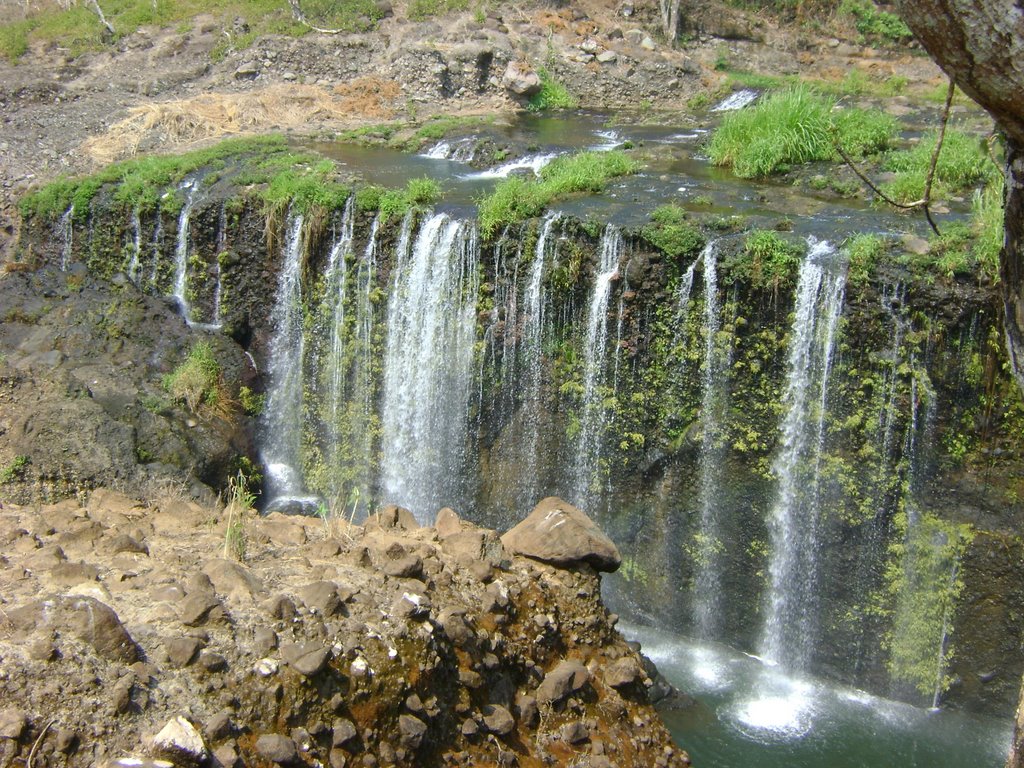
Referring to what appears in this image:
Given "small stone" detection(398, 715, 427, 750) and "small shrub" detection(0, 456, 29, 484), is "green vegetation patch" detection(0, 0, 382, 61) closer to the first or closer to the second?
"small shrub" detection(0, 456, 29, 484)

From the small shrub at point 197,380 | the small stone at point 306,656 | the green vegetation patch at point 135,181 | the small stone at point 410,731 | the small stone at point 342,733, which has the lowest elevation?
the small stone at point 410,731

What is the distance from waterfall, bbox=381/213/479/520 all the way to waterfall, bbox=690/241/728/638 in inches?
107

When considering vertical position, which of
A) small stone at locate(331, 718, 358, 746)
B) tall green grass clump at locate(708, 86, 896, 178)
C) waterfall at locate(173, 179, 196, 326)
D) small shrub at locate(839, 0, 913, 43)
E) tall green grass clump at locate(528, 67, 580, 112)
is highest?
small shrub at locate(839, 0, 913, 43)

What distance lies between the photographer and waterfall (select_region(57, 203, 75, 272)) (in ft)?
43.0

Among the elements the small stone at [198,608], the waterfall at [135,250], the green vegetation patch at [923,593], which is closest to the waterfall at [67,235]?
the waterfall at [135,250]

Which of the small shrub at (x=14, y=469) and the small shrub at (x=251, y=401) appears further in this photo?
the small shrub at (x=251, y=401)

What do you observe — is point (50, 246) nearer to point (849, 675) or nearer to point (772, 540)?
point (772, 540)

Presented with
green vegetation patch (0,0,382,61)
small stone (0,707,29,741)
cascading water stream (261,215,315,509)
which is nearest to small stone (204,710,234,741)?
small stone (0,707,29,741)

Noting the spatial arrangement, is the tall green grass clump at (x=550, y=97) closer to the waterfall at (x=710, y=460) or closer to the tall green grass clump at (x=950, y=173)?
the tall green grass clump at (x=950, y=173)

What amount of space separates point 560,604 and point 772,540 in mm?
4005

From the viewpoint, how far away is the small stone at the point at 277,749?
413 cm

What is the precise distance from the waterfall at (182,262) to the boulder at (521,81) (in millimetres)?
8475

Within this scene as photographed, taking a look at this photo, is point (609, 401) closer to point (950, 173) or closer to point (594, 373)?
point (594, 373)

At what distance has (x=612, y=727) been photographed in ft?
17.9
